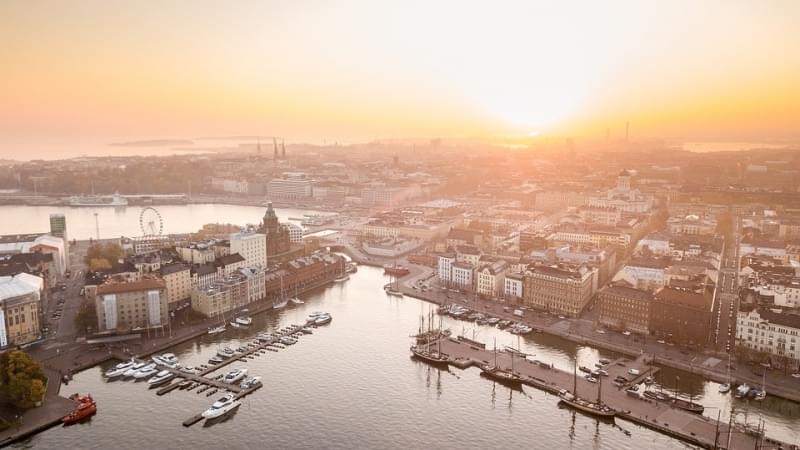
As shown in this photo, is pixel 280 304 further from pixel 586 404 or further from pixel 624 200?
pixel 624 200

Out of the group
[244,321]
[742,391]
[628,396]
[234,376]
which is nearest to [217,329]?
[244,321]

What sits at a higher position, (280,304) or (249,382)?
(280,304)

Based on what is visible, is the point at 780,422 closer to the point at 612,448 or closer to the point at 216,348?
the point at 612,448

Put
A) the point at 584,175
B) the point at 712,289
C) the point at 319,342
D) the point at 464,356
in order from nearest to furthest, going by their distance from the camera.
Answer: the point at 464,356 < the point at 319,342 < the point at 712,289 < the point at 584,175

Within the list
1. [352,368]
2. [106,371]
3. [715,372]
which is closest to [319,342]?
[352,368]

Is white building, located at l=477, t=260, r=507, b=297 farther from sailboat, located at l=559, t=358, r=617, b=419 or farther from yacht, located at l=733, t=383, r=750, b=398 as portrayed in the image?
yacht, located at l=733, t=383, r=750, b=398

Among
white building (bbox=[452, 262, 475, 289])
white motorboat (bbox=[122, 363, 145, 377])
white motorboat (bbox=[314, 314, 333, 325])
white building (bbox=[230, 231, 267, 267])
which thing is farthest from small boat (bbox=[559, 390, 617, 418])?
white building (bbox=[230, 231, 267, 267])

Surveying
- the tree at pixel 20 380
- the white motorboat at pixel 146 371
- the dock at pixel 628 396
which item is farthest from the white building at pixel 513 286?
the tree at pixel 20 380
